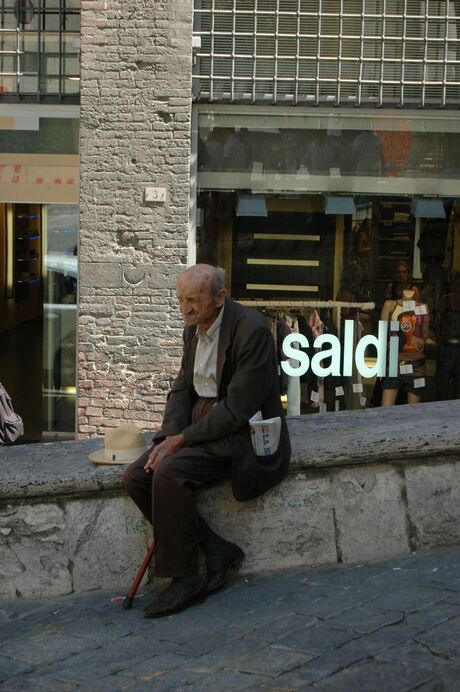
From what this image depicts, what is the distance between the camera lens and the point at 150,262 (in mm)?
10734

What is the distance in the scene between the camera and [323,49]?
10.7 meters

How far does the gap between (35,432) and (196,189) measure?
10.7 feet

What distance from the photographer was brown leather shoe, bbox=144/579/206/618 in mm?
4992

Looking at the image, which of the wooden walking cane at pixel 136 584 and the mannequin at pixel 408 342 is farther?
the mannequin at pixel 408 342

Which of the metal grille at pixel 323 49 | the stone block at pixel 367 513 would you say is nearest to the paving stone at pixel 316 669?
the stone block at pixel 367 513

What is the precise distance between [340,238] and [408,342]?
1211 millimetres

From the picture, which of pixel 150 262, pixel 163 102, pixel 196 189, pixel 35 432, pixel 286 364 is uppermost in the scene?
pixel 163 102

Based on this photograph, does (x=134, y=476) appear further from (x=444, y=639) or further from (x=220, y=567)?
(x=444, y=639)

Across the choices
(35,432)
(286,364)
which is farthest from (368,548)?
(35,432)

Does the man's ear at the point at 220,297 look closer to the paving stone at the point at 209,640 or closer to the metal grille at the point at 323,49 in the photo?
the paving stone at the point at 209,640

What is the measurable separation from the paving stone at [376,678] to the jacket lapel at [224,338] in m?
Result: 1.63

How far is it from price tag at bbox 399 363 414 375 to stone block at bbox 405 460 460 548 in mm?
5703

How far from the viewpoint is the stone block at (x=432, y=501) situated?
5.55 metres

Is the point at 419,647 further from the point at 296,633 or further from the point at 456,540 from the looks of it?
the point at 456,540
